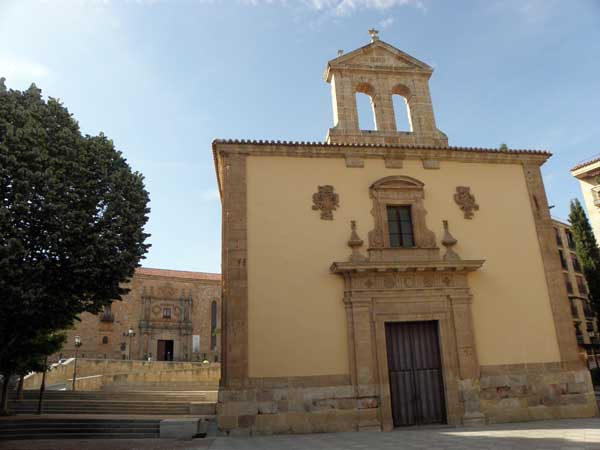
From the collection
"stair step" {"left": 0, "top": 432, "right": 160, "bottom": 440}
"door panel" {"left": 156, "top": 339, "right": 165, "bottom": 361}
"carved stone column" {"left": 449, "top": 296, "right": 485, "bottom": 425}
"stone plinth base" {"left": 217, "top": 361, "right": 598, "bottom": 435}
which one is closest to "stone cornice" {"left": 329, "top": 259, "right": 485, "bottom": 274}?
"carved stone column" {"left": 449, "top": 296, "right": 485, "bottom": 425}

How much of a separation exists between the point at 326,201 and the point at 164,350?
2998 centimetres

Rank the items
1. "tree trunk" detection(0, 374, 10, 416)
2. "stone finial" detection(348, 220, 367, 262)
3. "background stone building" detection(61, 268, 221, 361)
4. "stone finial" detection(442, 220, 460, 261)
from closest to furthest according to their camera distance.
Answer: "stone finial" detection(348, 220, 367, 262) → "stone finial" detection(442, 220, 460, 261) → "tree trunk" detection(0, 374, 10, 416) → "background stone building" detection(61, 268, 221, 361)

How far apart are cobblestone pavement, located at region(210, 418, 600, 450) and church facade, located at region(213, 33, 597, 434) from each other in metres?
0.71

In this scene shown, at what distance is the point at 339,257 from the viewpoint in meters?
11.3

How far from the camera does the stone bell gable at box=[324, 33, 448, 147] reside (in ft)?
43.8

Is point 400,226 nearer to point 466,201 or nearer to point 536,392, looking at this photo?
point 466,201

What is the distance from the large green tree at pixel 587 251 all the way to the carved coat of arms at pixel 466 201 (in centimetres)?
1357

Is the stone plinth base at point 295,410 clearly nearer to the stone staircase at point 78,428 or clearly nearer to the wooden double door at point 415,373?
the wooden double door at point 415,373

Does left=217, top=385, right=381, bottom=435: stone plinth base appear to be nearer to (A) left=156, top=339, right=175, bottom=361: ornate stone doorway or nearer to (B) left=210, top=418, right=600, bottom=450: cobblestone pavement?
(B) left=210, top=418, right=600, bottom=450: cobblestone pavement

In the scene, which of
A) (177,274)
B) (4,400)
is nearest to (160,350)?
(177,274)

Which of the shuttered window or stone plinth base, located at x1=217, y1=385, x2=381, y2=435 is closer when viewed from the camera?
stone plinth base, located at x1=217, y1=385, x2=381, y2=435

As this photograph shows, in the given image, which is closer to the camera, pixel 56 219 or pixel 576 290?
pixel 56 219

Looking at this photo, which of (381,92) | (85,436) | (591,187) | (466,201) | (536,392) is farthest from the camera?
(591,187)

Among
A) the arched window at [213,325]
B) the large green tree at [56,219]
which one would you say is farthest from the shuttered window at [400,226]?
the arched window at [213,325]
